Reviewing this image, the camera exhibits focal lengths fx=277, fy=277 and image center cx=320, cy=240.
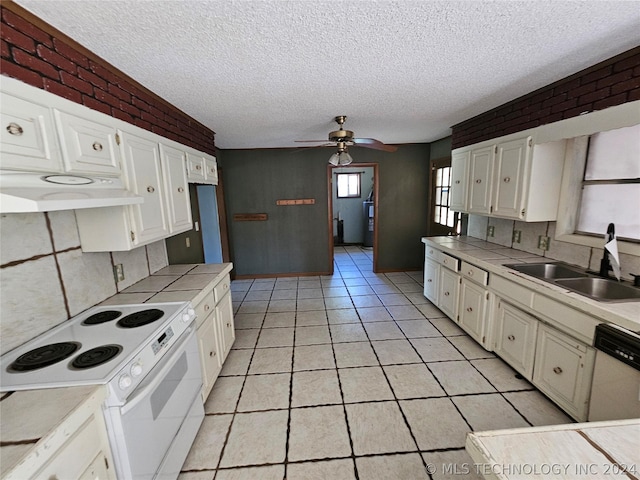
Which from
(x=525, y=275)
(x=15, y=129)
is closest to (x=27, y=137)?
(x=15, y=129)

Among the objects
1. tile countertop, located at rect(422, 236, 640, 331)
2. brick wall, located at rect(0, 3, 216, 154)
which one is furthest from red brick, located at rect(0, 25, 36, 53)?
tile countertop, located at rect(422, 236, 640, 331)

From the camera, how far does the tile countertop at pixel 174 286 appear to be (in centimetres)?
191

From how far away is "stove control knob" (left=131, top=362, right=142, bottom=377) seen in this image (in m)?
1.21

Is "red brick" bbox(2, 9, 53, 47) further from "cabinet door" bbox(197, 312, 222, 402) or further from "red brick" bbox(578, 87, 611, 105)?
"red brick" bbox(578, 87, 611, 105)

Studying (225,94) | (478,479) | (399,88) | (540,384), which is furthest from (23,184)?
(540,384)

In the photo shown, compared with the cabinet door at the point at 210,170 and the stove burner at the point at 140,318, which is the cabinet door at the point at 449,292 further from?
the cabinet door at the point at 210,170

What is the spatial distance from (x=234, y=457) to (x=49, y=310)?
1.35 m

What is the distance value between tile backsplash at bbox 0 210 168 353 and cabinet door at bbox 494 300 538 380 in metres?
3.08

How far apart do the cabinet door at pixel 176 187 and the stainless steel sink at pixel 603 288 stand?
295 cm

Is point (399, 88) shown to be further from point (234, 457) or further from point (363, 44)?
point (234, 457)

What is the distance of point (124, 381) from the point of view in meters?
1.14

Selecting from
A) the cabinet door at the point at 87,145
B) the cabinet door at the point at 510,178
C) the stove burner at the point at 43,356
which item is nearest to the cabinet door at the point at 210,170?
the cabinet door at the point at 87,145

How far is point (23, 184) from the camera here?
1.07 m

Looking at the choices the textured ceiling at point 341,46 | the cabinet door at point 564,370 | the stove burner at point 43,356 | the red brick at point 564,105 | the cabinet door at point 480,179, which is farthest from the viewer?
the cabinet door at point 480,179
